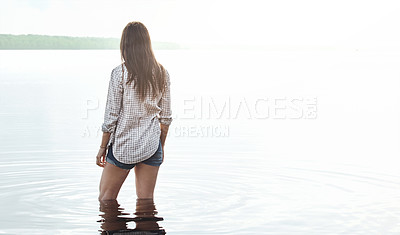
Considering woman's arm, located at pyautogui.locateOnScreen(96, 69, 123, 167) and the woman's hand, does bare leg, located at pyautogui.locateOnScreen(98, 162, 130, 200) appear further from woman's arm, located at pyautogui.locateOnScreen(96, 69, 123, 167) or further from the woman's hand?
woman's arm, located at pyautogui.locateOnScreen(96, 69, 123, 167)

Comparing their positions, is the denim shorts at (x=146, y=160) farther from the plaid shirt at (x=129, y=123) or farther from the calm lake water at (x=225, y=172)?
→ the calm lake water at (x=225, y=172)

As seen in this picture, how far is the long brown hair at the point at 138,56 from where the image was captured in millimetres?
4586

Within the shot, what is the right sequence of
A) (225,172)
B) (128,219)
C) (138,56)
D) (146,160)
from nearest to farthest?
(138,56) → (146,160) → (128,219) → (225,172)

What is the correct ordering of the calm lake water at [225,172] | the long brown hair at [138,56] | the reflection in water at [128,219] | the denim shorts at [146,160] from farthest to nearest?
1. the calm lake water at [225,172]
2. the reflection in water at [128,219]
3. the denim shorts at [146,160]
4. the long brown hair at [138,56]

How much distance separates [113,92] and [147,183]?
77 centimetres

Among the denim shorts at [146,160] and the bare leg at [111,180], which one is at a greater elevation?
the denim shorts at [146,160]

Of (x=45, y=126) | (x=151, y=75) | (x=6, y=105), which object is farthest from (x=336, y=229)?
(x=6, y=105)

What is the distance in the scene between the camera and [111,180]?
4.86 m

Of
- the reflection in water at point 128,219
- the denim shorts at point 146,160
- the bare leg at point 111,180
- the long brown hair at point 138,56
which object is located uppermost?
the long brown hair at point 138,56

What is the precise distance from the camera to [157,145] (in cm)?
478

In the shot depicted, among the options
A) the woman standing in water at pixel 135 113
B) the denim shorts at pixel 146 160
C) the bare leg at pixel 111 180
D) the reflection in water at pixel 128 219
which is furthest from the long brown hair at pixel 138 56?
the reflection in water at pixel 128 219

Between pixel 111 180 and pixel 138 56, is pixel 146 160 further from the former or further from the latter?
pixel 138 56

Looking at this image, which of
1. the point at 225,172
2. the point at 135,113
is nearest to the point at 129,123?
the point at 135,113

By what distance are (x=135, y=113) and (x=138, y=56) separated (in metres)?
0.41
